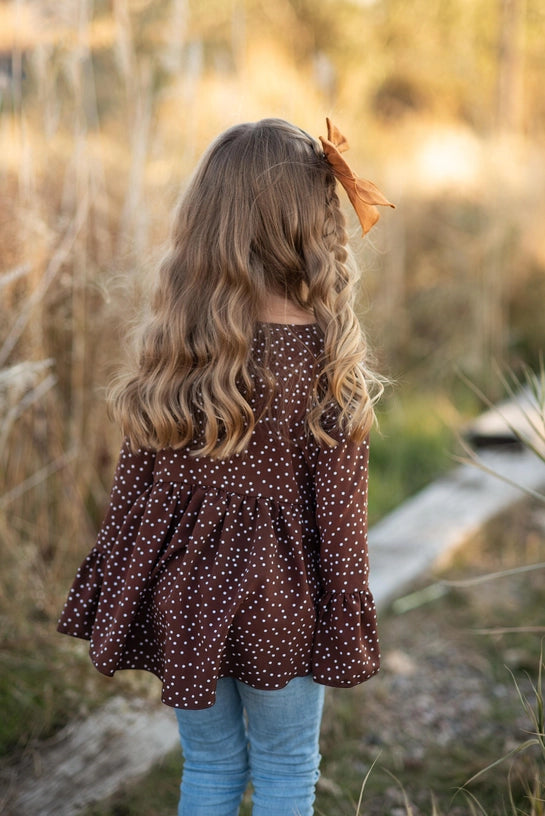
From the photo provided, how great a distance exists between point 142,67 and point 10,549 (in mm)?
1961

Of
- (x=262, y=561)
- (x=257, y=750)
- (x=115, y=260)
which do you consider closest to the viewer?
(x=262, y=561)

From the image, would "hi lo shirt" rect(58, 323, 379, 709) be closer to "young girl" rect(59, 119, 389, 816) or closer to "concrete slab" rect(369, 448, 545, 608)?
"young girl" rect(59, 119, 389, 816)

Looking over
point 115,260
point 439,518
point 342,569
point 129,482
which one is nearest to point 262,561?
point 342,569

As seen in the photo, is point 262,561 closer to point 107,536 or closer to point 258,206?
point 107,536

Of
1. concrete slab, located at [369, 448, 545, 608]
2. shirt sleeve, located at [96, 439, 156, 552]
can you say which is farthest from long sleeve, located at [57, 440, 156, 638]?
concrete slab, located at [369, 448, 545, 608]

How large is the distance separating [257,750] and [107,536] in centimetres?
51

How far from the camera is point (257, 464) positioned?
1.53 m

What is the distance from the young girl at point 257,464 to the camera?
1.48 m

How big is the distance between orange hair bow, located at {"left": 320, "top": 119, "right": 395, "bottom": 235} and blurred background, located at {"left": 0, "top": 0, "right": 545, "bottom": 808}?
0.13 meters

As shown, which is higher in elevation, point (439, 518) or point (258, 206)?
point (258, 206)

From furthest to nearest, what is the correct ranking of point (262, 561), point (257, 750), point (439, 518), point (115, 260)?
point (439, 518)
point (115, 260)
point (257, 750)
point (262, 561)

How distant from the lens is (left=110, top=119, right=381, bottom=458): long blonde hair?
4.88 feet

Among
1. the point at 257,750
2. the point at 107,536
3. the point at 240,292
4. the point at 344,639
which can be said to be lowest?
the point at 257,750

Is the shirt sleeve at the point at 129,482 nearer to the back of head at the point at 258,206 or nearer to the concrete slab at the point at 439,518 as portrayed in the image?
the back of head at the point at 258,206
